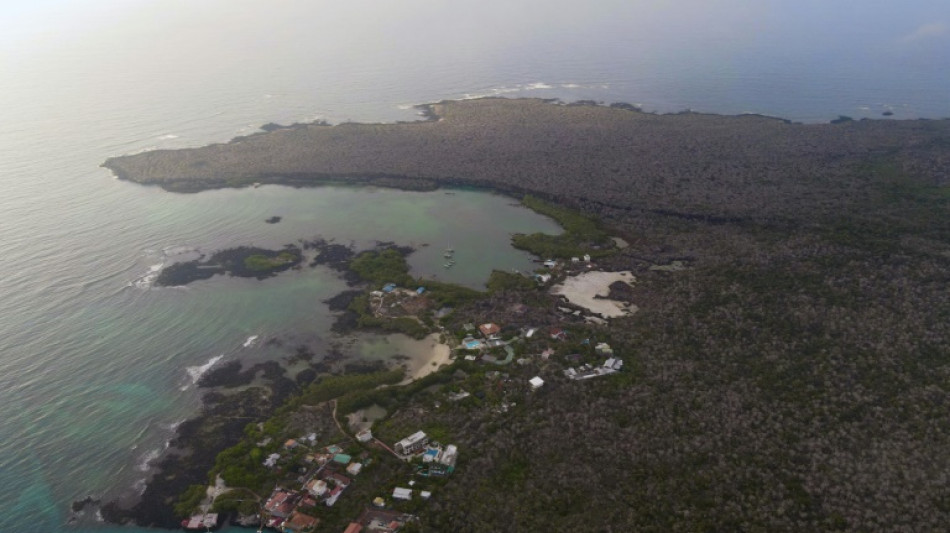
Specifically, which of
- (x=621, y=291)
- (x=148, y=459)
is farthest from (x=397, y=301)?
(x=148, y=459)

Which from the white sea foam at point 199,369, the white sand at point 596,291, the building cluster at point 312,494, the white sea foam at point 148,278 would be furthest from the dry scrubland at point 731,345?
the white sea foam at point 148,278

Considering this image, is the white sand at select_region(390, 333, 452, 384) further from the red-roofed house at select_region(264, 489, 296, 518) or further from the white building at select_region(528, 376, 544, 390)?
the red-roofed house at select_region(264, 489, 296, 518)

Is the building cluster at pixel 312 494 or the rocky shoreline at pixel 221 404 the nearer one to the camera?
the building cluster at pixel 312 494

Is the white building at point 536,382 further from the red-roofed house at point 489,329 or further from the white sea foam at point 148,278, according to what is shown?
the white sea foam at point 148,278

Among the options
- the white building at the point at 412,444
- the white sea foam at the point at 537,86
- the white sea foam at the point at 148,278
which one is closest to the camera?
the white building at the point at 412,444

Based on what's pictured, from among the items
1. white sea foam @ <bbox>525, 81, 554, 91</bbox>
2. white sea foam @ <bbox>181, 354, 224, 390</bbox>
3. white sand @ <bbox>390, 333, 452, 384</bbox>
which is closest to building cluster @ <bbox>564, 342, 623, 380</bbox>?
white sand @ <bbox>390, 333, 452, 384</bbox>

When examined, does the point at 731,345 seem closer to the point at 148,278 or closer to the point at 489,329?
the point at 489,329

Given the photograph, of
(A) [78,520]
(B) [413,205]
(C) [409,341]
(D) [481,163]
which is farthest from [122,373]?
(D) [481,163]

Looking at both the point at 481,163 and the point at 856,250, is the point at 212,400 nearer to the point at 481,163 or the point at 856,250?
the point at 481,163
